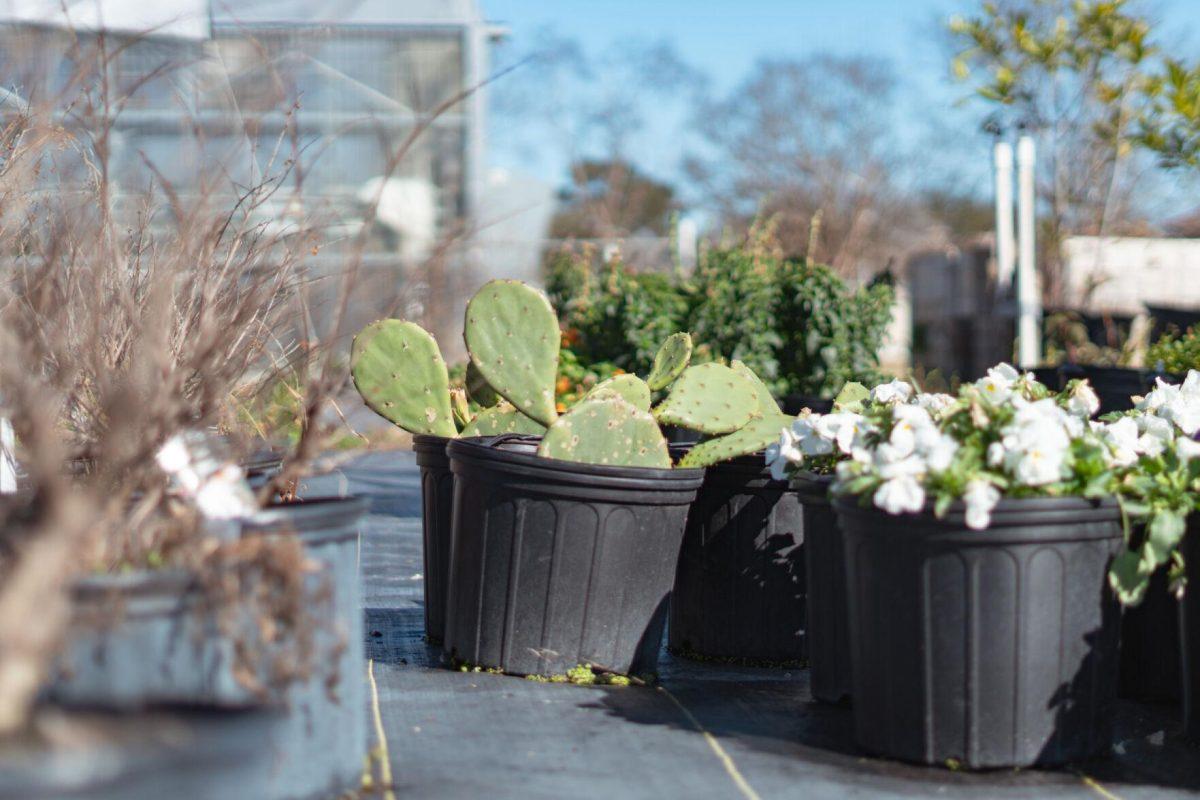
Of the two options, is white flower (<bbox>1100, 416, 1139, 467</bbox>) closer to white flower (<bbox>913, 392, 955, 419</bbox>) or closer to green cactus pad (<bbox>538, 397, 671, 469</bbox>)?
white flower (<bbox>913, 392, 955, 419</bbox>)

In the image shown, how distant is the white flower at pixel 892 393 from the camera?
4146mm

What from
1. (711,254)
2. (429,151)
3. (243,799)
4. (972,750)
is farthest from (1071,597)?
(429,151)

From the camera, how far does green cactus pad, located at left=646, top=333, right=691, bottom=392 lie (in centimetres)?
517

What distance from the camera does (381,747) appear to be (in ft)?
11.6

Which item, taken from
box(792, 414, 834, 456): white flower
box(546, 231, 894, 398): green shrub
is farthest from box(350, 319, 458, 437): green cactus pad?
box(546, 231, 894, 398): green shrub

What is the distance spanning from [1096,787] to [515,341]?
2.49 metres

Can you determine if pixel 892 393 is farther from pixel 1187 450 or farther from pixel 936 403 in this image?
pixel 1187 450

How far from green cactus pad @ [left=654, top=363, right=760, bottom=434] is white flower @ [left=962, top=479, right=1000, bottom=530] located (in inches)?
60.9

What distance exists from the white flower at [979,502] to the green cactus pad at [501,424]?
2.12 m

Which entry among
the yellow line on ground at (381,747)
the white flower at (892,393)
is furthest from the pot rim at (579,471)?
the yellow line on ground at (381,747)

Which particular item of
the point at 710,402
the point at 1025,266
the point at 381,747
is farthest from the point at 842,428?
the point at 1025,266

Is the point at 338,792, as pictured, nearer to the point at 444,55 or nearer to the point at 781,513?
the point at 781,513

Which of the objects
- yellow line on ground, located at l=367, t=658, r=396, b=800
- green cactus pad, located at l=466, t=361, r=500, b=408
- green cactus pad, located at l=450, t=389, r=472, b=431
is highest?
green cactus pad, located at l=466, t=361, r=500, b=408

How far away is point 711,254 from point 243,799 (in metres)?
7.55
